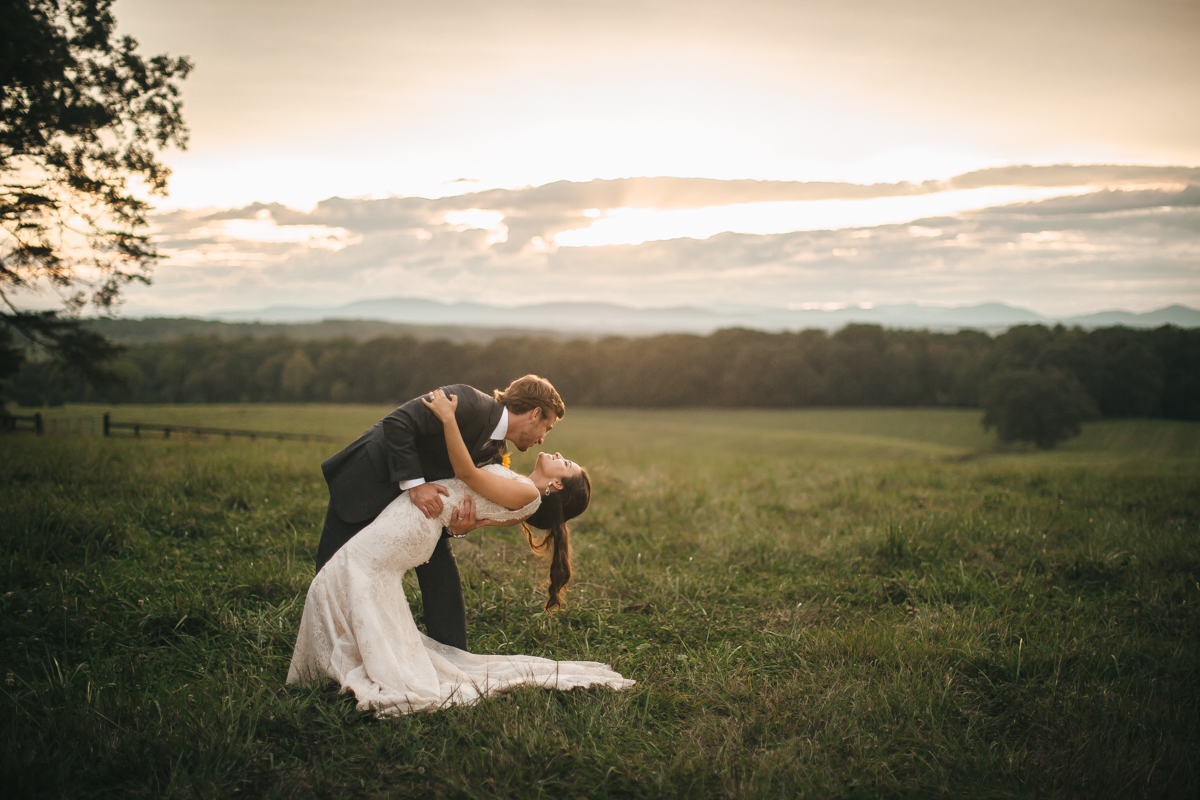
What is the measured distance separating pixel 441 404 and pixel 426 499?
0.66 meters

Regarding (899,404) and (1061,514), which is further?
(899,404)

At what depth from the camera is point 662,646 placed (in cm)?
529

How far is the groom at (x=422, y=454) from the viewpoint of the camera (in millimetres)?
4215

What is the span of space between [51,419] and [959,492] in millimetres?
32251

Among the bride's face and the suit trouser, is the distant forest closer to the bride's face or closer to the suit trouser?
the suit trouser

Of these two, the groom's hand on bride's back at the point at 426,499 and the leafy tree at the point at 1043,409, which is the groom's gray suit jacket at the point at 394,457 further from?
the leafy tree at the point at 1043,409

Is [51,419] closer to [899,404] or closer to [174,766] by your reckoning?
[174,766]

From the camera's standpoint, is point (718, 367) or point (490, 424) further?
point (718, 367)

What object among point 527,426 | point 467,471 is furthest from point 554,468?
point 467,471

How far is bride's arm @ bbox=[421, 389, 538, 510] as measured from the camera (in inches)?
162

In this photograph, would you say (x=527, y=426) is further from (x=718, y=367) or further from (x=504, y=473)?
(x=718, y=367)

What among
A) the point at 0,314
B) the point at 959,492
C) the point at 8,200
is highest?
the point at 8,200

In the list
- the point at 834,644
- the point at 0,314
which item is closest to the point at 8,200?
the point at 0,314

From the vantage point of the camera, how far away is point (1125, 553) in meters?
7.15
